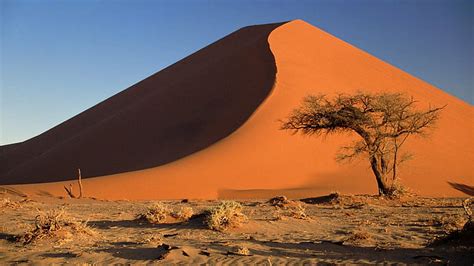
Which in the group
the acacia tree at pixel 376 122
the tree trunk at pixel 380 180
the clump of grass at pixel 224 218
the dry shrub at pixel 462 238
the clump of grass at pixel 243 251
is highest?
the acacia tree at pixel 376 122

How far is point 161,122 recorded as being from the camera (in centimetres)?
3288

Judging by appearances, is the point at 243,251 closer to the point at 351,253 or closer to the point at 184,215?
the point at 351,253

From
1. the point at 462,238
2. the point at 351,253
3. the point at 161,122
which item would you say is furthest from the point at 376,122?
the point at 161,122

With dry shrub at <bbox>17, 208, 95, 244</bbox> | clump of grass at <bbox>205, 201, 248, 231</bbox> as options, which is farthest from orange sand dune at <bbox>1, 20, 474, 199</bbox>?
dry shrub at <bbox>17, 208, 95, 244</bbox>

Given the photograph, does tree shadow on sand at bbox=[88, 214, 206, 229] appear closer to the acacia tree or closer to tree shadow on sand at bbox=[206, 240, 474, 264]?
tree shadow on sand at bbox=[206, 240, 474, 264]

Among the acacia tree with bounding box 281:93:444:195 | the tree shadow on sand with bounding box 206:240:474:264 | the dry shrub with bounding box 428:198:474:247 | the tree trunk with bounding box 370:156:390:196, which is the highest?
the acacia tree with bounding box 281:93:444:195

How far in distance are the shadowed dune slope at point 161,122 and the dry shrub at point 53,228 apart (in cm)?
1667

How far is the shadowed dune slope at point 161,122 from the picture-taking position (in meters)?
28.9

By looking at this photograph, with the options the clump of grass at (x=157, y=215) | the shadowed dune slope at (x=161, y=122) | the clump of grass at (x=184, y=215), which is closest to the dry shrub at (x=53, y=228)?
the clump of grass at (x=157, y=215)

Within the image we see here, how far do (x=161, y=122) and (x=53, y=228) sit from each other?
78.6ft

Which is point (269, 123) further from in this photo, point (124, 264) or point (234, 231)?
point (124, 264)

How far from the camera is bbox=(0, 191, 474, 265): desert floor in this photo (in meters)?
6.99

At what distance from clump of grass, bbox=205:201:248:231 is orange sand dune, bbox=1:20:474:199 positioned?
11.0 m

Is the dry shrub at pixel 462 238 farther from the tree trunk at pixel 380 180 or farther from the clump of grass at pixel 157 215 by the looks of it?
the tree trunk at pixel 380 180
